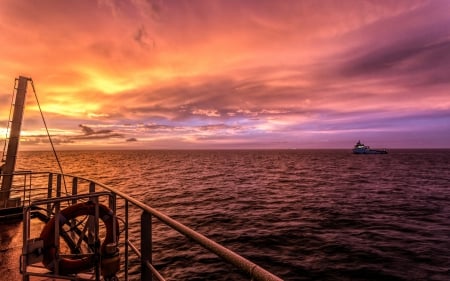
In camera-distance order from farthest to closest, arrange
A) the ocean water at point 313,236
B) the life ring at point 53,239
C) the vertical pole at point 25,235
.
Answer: the ocean water at point 313,236
the life ring at point 53,239
the vertical pole at point 25,235

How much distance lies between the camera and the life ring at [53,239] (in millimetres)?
3508

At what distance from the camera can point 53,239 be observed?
3590 millimetres

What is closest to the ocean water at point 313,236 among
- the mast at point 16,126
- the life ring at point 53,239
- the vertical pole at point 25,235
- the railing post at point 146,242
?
the mast at point 16,126

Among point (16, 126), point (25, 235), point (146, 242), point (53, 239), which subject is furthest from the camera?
point (16, 126)

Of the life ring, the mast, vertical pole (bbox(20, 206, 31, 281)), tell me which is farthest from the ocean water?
vertical pole (bbox(20, 206, 31, 281))

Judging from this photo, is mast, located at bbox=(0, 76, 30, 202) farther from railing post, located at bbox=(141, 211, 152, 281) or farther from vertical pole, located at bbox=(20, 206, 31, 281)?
railing post, located at bbox=(141, 211, 152, 281)

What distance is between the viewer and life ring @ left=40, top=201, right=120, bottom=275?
3.51 m

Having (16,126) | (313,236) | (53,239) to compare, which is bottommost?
(313,236)

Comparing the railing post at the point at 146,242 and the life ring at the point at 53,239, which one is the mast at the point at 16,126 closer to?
the life ring at the point at 53,239

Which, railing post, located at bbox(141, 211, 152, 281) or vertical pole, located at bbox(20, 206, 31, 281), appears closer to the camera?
railing post, located at bbox(141, 211, 152, 281)

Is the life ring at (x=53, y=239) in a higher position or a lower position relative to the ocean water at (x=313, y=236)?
higher

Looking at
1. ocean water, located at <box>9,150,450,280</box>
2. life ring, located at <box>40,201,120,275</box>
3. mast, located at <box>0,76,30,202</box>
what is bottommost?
ocean water, located at <box>9,150,450,280</box>

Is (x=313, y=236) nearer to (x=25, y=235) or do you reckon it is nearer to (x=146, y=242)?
(x=146, y=242)

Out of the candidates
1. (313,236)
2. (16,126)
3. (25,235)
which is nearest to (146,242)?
(25,235)
